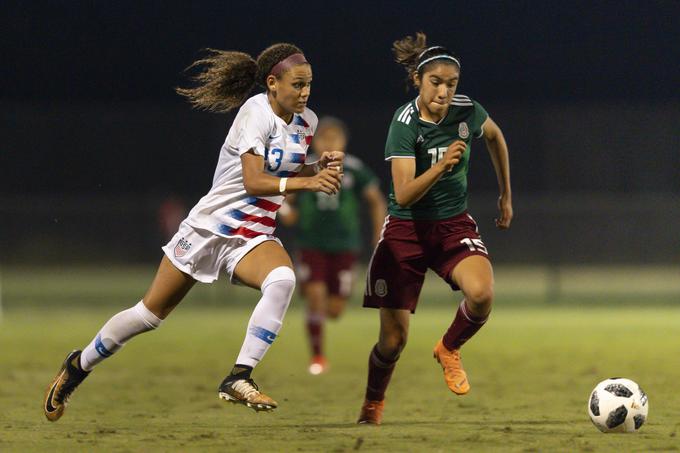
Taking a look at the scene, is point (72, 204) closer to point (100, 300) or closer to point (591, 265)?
point (100, 300)

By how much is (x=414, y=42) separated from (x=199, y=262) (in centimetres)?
188

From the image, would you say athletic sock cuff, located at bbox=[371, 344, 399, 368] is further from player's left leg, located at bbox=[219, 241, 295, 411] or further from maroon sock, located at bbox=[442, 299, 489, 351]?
player's left leg, located at bbox=[219, 241, 295, 411]

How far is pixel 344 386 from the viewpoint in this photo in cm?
1013

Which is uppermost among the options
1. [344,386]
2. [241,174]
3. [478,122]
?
[478,122]

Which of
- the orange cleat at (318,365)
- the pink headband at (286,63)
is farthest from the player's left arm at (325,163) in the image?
the orange cleat at (318,365)

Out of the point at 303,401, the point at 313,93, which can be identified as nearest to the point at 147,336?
the point at 303,401

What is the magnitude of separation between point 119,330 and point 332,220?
471 cm

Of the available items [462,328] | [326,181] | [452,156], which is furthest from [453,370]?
[326,181]

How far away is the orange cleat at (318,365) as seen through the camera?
36.7 ft

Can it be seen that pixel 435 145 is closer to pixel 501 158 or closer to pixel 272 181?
pixel 501 158

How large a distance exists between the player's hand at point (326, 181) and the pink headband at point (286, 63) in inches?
29.9

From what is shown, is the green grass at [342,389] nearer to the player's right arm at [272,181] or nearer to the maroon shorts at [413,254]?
the maroon shorts at [413,254]

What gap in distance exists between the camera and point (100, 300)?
1930 cm

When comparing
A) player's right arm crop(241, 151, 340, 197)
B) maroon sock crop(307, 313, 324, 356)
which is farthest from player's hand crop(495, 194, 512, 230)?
maroon sock crop(307, 313, 324, 356)
